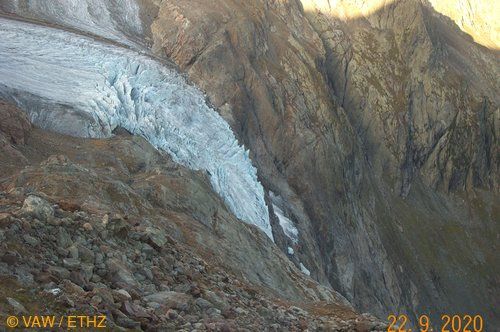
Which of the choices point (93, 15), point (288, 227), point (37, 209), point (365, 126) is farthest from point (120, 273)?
point (365, 126)

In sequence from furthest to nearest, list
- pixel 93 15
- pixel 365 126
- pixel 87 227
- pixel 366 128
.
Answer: pixel 366 128
pixel 365 126
pixel 93 15
pixel 87 227

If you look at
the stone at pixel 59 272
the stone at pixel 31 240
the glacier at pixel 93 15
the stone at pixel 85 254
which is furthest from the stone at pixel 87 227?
the glacier at pixel 93 15

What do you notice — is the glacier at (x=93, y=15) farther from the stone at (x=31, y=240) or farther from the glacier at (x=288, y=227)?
the stone at (x=31, y=240)

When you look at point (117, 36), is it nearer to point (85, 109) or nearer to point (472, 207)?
point (85, 109)

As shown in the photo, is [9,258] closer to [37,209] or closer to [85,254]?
[85,254]

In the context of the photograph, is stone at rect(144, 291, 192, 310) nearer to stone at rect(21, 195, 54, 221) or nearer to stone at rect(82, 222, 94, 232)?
stone at rect(82, 222, 94, 232)

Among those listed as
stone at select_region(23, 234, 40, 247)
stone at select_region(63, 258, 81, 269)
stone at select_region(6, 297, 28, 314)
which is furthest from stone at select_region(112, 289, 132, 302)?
stone at select_region(6, 297, 28, 314)
